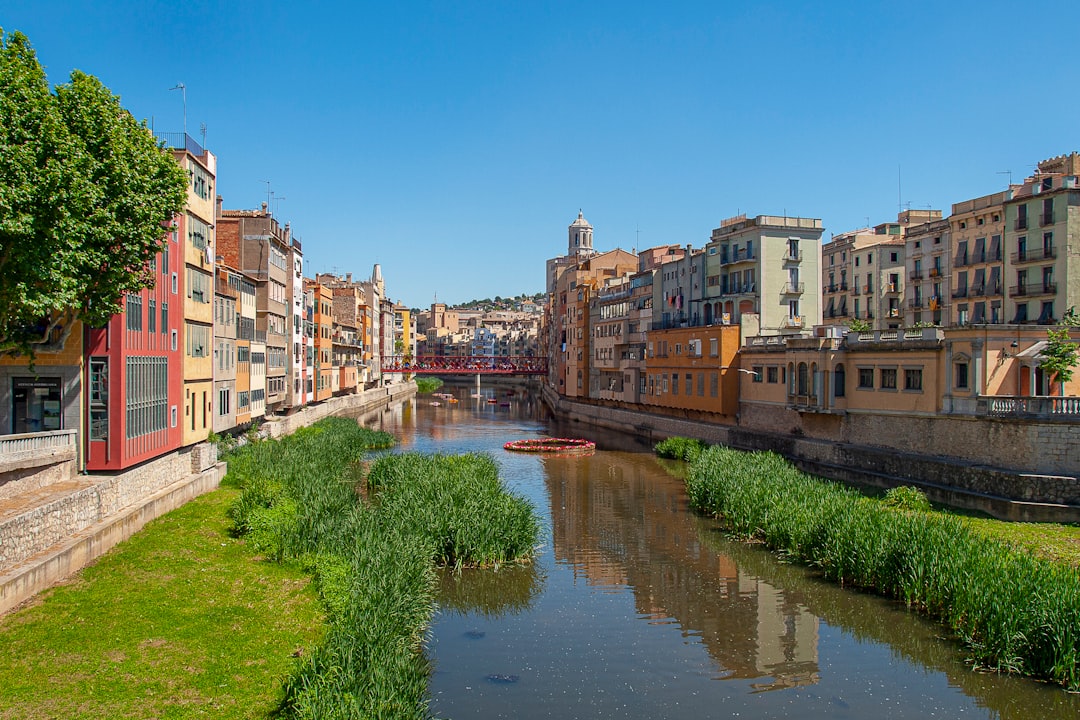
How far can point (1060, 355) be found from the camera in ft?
101

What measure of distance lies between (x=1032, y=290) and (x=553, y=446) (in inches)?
1159

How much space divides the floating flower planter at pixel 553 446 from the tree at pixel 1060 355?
89.7 feet

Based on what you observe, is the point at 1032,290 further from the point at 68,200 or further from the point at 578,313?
the point at 68,200

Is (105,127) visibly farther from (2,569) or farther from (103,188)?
(2,569)

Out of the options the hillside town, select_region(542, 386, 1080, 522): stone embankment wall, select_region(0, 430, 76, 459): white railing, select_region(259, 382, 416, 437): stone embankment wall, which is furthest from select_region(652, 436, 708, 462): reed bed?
select_region(0, 430, 76, 459): white railing

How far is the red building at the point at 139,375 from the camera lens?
2417 cm

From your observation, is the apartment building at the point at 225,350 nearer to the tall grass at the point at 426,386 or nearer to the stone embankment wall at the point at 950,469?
the stone embankment wall at the point at 950,469

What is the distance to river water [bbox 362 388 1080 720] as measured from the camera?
1580 centimetres

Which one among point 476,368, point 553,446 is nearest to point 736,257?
point 553,446

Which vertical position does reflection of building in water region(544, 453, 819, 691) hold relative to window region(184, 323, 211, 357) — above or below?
below

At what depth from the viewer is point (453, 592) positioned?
22.5 m

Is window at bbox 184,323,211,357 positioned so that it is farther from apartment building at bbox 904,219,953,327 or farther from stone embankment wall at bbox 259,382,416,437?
apartment building at bbox 904,219,953,327

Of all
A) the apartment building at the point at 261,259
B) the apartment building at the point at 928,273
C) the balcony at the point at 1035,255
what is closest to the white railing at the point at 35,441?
the apartment building at the point at 261,259

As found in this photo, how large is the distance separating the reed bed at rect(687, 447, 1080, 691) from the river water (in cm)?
50
